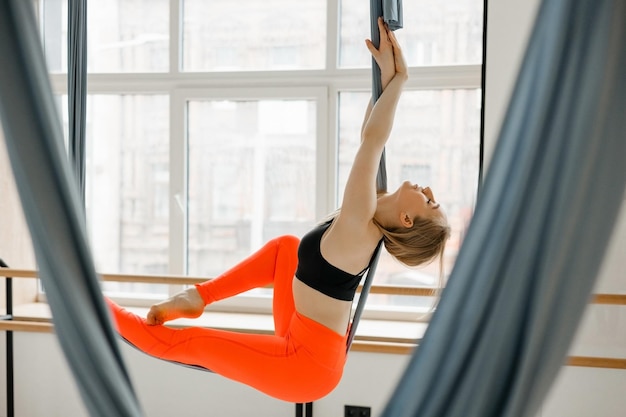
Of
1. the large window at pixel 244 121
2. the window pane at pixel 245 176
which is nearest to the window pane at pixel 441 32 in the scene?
the large window at pixel 244 121

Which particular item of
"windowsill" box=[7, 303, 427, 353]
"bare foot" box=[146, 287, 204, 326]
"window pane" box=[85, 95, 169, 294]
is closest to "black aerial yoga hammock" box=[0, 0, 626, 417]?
"bare foot" box=[146, 287, 204, 326]

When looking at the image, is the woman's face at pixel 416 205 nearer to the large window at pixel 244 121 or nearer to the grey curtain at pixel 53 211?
the grey curtain at pixel 53 211

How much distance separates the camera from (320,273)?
203 centimetres

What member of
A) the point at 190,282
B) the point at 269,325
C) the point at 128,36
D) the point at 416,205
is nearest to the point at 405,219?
the point at 416,205

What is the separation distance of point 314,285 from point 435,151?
1691 millimetres

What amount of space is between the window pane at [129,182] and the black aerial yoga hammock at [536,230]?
292cm

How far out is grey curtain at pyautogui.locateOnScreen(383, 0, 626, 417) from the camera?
840 mm

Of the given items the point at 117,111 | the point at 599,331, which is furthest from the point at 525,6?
the point at 117,111

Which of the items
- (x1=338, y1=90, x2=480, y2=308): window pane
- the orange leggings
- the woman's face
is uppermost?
(x1=338, y1=90, x2=480, y2=308): window pane

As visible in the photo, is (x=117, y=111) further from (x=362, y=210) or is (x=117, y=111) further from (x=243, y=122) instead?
(x=362, y=210)

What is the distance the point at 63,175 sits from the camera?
101 cm

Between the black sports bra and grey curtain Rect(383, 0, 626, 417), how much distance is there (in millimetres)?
1107

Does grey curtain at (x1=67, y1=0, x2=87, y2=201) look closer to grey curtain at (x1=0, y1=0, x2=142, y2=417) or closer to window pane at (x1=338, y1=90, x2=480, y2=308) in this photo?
window pane at (x1=338, y1=90, x2=480, y2=308)

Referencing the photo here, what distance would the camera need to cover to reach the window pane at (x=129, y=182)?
3863 mm
